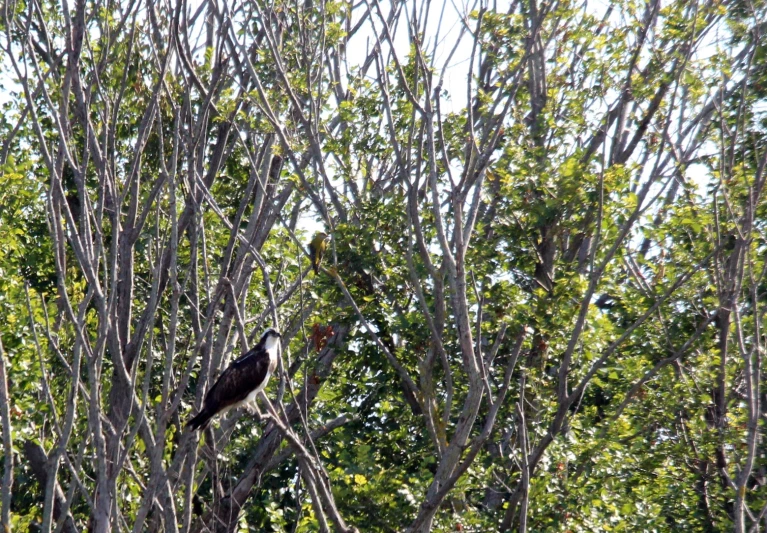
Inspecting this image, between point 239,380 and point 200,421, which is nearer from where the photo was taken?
point 200,421

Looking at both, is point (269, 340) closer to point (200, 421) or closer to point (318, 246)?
point (200, 421)

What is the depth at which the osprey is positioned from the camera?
830 cm

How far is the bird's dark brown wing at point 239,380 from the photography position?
27.2 ft

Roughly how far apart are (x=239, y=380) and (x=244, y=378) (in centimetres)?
5

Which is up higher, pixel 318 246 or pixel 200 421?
pixel 318 246

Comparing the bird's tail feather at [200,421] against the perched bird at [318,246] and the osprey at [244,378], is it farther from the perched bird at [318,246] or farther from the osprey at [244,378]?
the perched bird at [318,246]

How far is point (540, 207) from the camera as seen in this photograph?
331 inches

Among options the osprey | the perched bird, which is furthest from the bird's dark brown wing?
the perched bird

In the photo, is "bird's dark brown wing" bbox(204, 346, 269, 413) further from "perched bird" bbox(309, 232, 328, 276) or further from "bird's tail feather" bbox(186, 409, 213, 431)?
"perched bird" bbox(309, 232, 328, 276)

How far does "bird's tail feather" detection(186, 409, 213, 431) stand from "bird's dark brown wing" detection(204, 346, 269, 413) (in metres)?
0.07

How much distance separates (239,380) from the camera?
8.48 m

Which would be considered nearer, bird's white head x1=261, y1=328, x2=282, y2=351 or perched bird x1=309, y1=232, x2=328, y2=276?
bird's white head x1=261, y1=328, x2=282, y2=351

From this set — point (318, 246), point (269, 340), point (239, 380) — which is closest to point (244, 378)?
point (239, 380)

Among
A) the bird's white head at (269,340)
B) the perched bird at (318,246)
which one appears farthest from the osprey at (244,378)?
the perched bird at (318,246)
